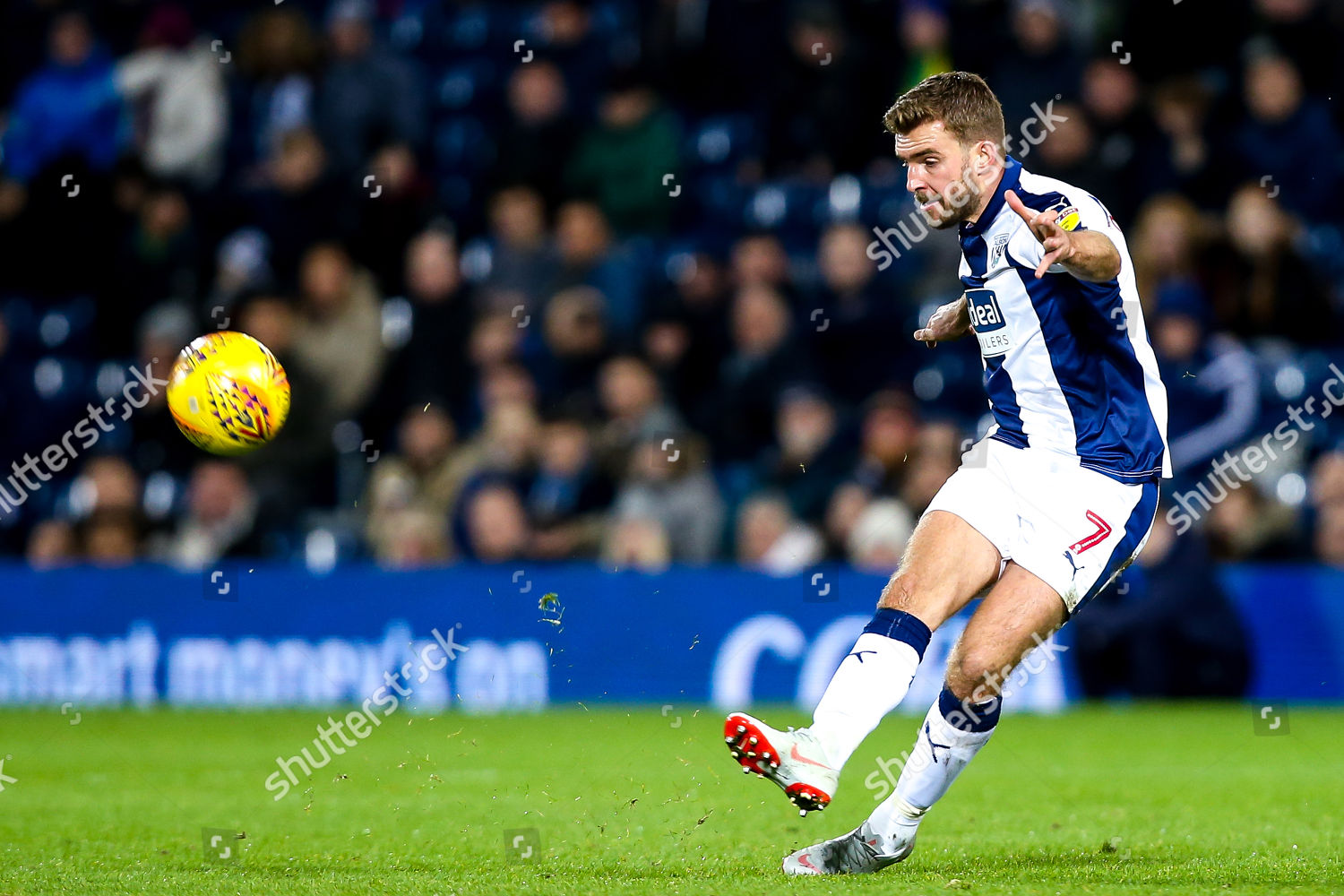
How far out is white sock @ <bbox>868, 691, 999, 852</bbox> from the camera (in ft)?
17.9

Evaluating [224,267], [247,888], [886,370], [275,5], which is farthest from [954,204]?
[275,5]

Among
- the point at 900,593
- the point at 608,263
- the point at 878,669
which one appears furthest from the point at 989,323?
the point at 608,263

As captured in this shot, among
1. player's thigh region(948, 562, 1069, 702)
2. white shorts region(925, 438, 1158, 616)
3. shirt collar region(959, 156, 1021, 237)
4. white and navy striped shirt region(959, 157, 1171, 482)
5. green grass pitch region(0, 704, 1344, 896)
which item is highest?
shirt collar region(959, 156, 1021, 237)

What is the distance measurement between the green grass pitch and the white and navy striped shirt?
133 centimetres

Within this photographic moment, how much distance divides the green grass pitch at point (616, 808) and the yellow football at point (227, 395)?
58.4 inches

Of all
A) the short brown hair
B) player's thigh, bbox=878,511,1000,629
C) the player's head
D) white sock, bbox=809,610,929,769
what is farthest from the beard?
white sock, bbox=809,610,929,769

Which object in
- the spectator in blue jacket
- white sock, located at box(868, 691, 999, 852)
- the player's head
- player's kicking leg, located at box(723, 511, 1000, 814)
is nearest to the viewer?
player's kicking leg, located at box(723, 511, 1000, 814)

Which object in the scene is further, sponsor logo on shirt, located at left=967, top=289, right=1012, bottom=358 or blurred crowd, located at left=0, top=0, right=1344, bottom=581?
blurred crowd, located at left=0, top=0, right=1344, bottom=581

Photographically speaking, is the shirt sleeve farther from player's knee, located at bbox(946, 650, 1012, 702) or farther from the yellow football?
the yellow football

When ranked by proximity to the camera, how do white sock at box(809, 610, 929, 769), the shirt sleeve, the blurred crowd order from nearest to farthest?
white sock at box(809, 610, 929, 769) < the shirt sleeve < the blurred crowd

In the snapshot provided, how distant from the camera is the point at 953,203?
17.6 feet

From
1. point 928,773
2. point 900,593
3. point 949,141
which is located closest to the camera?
point 900,593

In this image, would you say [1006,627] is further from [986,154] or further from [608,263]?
[608,263]

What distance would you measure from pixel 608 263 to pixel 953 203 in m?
8.20
